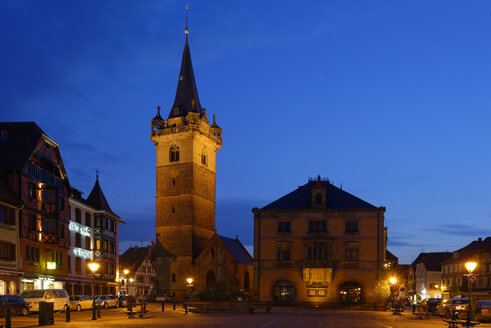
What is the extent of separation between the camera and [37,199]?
52.7 m

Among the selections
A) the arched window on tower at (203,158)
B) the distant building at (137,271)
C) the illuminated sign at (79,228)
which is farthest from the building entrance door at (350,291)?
the distant building at (137,271)

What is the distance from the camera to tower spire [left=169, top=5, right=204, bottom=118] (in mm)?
95938

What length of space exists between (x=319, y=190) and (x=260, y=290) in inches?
496

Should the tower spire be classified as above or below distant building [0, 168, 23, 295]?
above

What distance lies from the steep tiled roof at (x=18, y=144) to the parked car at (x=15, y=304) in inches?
603

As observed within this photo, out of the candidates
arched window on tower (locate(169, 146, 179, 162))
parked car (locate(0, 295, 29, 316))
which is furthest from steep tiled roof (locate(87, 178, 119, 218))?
parked car (locate(0, 295, 29, 316))

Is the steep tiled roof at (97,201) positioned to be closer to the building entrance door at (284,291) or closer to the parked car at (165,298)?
the parked car at (165,298)

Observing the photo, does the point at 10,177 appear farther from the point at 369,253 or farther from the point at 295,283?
the point at 369,253

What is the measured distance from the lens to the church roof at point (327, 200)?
66.9 metres

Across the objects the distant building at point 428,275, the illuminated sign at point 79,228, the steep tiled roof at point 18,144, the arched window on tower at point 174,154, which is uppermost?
the arched window on tower at point 174,154

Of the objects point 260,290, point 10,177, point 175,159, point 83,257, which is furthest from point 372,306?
point 175,159

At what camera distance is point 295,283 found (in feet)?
215

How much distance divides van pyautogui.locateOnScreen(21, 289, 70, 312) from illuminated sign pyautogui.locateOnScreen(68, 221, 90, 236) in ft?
67.5

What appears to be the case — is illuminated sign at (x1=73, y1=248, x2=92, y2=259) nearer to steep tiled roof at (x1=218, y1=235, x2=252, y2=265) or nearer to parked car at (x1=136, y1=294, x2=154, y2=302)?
parked car at (x1=136, y1=294, x2=154, y2=302)
